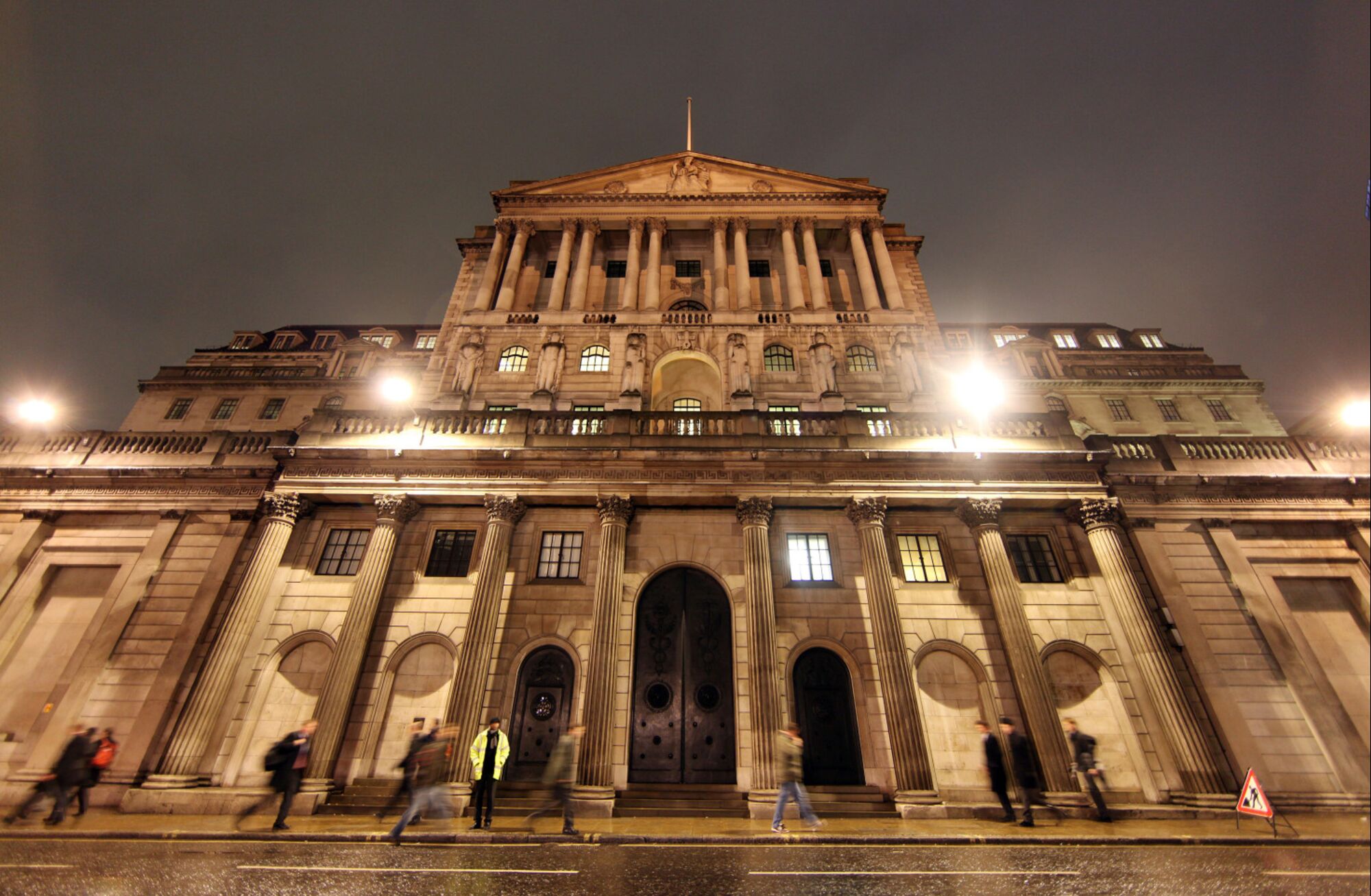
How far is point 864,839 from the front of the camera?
9.58m

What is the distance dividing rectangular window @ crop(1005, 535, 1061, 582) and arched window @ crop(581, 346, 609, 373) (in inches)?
655

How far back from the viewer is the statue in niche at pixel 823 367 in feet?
73.9

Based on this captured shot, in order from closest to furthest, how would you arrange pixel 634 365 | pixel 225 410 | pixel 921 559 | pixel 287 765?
pixel 287 765, pixel 921 559, pixel 634 365, pixel 225 410

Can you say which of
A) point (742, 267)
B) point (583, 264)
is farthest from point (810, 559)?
point (583, 264)

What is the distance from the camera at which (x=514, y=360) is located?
2388 centimetres

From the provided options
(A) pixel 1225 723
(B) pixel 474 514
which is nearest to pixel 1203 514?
(A) pixel 1225 723

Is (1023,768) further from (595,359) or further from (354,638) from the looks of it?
(595,359)

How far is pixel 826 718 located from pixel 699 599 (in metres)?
4.80

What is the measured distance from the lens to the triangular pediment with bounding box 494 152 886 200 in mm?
29469

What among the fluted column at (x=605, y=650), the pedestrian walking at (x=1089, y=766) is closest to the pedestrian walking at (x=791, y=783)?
the fluted column at (x=605, y=650)

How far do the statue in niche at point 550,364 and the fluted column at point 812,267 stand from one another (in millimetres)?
12180

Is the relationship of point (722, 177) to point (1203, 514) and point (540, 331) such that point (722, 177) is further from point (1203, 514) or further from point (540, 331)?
point (1203, 514)

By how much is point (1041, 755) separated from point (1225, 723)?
513 centimetres

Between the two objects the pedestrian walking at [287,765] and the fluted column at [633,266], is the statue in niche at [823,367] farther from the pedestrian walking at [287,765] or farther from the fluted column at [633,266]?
the pedestrian walking at [287,765]
